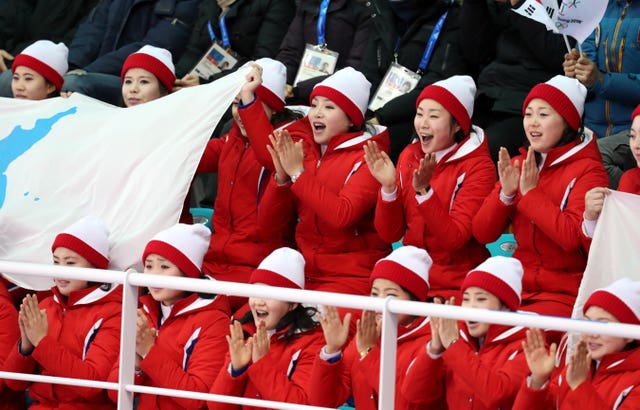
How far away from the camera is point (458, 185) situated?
7066mm

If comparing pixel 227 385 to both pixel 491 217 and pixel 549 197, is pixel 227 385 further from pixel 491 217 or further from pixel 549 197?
pixel 549 197

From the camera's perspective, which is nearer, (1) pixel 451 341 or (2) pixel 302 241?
(1) pixel 451 341

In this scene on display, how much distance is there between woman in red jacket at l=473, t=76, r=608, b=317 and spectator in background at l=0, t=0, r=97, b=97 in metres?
5.18

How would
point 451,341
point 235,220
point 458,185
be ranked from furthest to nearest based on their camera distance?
point 235,220 → point 458,185 → point 451,341

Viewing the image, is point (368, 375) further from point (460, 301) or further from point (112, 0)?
point (112, 0)

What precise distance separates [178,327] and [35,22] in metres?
4.99

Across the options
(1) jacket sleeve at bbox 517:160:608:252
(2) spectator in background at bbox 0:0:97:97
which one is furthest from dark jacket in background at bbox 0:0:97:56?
(1) jacket sleeve at bbox 517:160:608:252

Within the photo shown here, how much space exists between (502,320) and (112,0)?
254 inches

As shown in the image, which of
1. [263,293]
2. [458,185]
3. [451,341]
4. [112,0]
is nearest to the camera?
[263,293]

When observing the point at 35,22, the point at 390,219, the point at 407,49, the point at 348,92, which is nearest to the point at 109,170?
the point at 348,92

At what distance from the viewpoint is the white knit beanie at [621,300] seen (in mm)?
5766

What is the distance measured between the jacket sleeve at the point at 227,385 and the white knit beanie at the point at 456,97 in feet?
5.62

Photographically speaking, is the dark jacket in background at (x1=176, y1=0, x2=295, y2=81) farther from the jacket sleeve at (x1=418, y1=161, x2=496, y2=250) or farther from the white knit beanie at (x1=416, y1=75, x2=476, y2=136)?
the jacket sleeve at (x1=418, y1=161, x2=496, y2=250)

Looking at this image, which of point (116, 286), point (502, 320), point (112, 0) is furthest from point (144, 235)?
point (112, 0)
